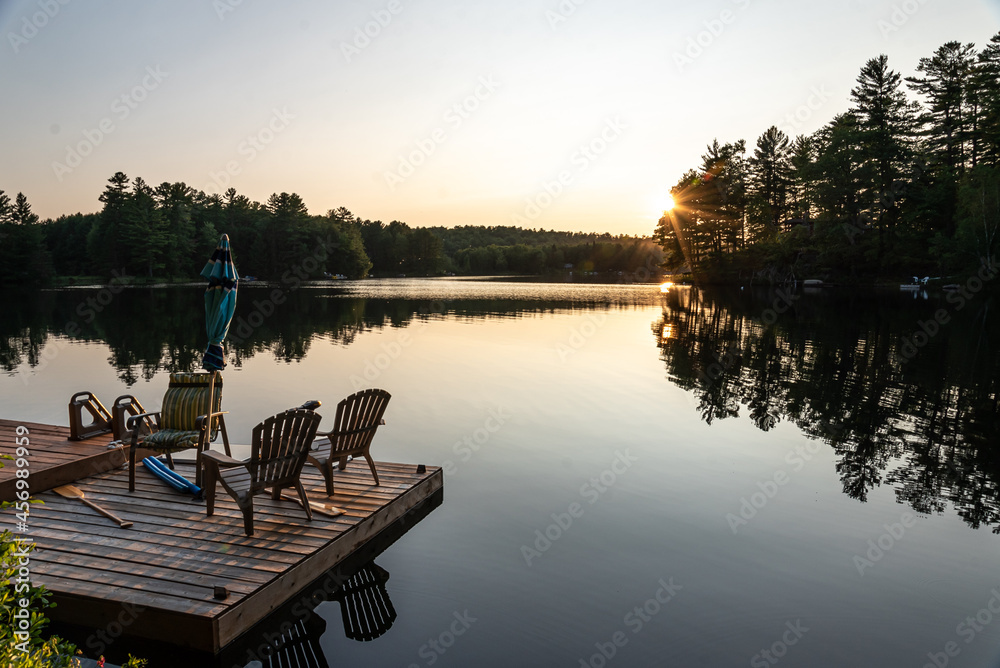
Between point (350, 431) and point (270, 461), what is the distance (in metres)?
1.26

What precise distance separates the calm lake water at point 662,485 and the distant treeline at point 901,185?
30.8 m

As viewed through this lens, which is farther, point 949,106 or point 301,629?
point 949,106

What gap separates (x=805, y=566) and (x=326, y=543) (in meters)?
4.84

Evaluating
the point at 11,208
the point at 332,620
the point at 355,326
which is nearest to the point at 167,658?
the point at 332,620

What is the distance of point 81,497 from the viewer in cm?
637

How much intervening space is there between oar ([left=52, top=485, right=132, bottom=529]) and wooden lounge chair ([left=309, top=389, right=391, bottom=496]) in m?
1.76

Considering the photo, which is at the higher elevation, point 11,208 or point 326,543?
point 11,208

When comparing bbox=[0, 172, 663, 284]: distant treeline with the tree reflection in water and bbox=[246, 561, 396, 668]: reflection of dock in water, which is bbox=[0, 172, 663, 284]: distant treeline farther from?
bbox=[246, 561, 396, 668]: reflection of dock in water

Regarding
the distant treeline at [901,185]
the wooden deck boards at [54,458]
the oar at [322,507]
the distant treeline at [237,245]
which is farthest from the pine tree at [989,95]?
the distant treeline at [237,245]

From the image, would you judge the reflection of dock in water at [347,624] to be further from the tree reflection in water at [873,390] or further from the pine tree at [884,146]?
the pine tree at [884,146]

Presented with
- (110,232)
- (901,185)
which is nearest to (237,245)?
(110,232)

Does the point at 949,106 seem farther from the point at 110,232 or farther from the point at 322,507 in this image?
the point at 110,232

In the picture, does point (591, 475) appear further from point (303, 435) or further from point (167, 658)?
point (167, 658)

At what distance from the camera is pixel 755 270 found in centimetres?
6944
